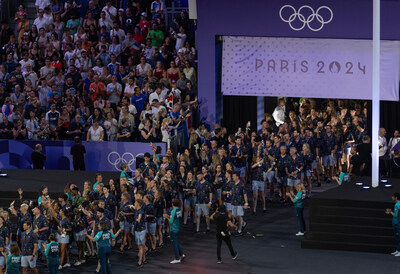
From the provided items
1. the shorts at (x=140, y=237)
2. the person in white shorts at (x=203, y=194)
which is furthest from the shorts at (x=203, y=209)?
the shorts at (x=140, y=237)

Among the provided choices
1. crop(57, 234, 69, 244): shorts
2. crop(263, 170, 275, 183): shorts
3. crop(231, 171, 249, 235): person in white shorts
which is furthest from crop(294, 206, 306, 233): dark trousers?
crop(57, 234, 69, 244): shorts

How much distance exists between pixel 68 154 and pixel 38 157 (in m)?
1.07

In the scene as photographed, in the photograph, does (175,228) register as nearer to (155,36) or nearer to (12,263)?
(12,263)

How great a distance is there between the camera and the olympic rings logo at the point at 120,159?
94.9ft

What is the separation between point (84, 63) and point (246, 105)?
234 inches

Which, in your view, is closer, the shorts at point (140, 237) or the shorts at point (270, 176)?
the shorts at point (140, 237)

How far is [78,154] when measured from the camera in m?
Result: 28.7

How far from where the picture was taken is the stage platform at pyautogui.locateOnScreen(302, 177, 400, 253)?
22734mm

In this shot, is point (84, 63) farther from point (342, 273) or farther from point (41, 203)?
point (342, 273)

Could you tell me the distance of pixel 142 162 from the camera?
87.1 feet

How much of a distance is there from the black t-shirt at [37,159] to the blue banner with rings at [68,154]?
1.77 feet

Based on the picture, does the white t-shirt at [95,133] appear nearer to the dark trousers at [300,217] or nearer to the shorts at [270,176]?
the shorts at [270,176]

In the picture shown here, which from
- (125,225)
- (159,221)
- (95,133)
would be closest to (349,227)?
(159,221)

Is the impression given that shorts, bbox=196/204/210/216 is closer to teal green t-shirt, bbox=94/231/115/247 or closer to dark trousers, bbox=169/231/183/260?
dark trousers, bbox=169/231/183/260
